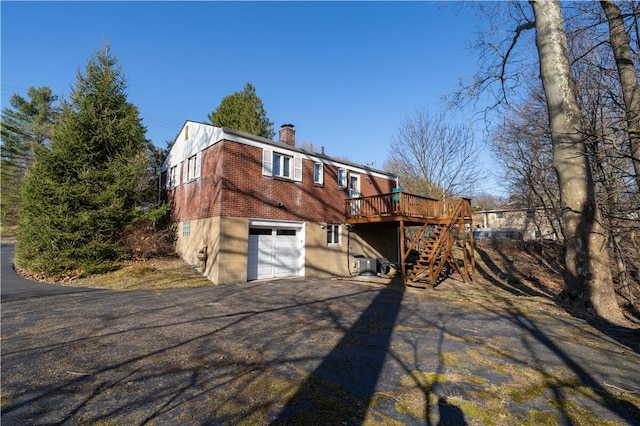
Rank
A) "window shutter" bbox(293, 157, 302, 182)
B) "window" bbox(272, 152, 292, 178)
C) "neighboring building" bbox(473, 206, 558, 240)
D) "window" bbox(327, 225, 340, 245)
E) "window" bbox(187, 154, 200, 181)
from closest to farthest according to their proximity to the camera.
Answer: "window" bbox(272, 152, 292, 178)
"window" bbox(187, 154, 200, 181)
"window shutter" bbox(293, 157, 302, 182)
"window" bbox(327, 225, 340, 245)
"neighboring building" bbox(473, 206, 558, 240)

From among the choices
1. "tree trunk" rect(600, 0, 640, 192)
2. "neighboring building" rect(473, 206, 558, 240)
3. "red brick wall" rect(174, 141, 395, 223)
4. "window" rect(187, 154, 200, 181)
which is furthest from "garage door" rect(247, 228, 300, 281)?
"neighboring building" rect(473, 206, 558, 240)

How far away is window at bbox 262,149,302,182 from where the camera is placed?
12766 mm

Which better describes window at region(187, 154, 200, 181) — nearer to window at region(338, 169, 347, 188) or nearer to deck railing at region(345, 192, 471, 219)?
window at region(338, 169, 347, 188)

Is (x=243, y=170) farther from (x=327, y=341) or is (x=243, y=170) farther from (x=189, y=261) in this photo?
(x=327, y=341)

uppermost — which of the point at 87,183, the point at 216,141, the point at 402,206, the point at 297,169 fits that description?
the point at 216,141

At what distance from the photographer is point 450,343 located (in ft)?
16.2

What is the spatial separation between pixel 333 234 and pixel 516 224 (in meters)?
28.0

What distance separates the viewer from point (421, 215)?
1398 cm

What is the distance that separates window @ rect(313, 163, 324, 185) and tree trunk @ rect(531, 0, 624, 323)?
934 centimetres

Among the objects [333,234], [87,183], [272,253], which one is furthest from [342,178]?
[87,183]

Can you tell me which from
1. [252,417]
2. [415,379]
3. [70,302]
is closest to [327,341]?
[415,379]

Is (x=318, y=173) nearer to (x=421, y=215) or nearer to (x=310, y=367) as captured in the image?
(x=421, y=215)

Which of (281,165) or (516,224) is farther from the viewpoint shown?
(516,224)

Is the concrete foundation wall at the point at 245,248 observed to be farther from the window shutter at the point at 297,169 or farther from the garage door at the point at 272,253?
the window shutter at the point at 297,169
